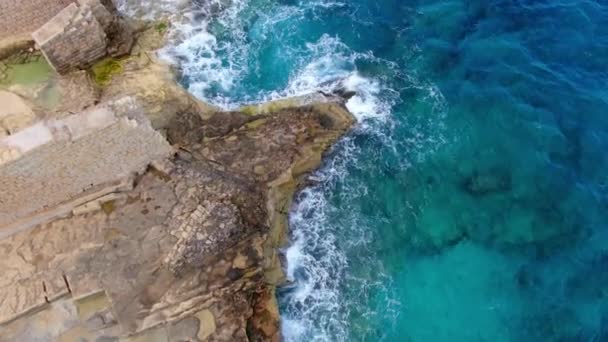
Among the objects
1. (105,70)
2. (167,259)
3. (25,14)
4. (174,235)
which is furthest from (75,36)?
(167,259)

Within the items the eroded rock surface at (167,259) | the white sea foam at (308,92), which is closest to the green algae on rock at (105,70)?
the white sea foam at (308,92)

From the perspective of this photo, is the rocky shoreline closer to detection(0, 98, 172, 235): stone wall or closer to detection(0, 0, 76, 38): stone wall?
detection(0, 98, 172, 235): stone wall

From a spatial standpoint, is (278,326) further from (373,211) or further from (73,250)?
(73,250)

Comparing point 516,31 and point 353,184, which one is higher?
point 516,31

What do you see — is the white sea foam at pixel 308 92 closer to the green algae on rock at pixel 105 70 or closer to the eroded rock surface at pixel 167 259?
the eroded rock surface at pixel 167 259

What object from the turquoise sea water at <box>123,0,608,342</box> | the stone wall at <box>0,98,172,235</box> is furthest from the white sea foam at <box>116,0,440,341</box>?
the stone wall at <box>0,98,172,235</box>

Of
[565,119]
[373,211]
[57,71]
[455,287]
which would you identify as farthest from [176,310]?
[565,119]
